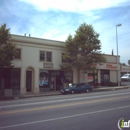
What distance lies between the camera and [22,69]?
26.1 meters

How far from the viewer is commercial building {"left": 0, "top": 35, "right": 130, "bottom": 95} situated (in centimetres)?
2545

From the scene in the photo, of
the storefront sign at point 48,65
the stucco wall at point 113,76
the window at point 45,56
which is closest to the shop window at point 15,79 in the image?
the storefront sign at point 48,65

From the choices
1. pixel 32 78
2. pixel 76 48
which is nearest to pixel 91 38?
pixel 76 48

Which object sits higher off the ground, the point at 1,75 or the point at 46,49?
the point at 46,49

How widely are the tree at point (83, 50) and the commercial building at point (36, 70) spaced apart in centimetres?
154

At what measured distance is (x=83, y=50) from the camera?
29297 millimetres

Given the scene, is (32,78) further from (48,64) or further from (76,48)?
(76,48)

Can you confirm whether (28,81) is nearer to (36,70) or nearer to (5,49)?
(36,70)

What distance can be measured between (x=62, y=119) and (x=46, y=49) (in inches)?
818

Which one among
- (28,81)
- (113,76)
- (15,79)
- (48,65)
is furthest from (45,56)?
(113,76)

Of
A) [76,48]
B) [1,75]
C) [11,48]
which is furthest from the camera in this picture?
[76,48]

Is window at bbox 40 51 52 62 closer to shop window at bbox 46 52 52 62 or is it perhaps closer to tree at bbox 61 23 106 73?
shop window at bbox 46 52 52 62

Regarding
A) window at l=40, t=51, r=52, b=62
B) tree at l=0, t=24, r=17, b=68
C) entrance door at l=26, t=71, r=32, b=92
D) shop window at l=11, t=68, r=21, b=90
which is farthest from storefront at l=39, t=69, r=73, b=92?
tree at l=0, t=24, r=17, b=68

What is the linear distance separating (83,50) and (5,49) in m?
12.2
